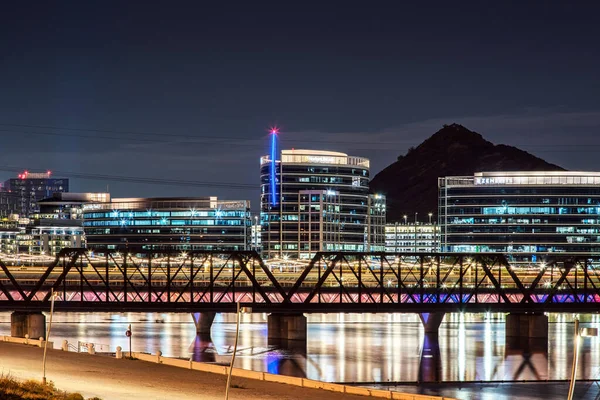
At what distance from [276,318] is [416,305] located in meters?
19.2

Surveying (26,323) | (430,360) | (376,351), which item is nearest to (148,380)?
(430,360)

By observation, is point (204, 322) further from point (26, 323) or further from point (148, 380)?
point (148, 380)

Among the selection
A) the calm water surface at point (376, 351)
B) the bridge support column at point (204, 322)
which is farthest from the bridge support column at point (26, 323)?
the bridge support column at point (204, 322)

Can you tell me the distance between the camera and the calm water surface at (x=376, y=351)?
415 ft

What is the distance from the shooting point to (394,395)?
285 ft

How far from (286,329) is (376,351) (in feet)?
43.9

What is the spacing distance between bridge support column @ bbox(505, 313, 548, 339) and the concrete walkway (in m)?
78.0

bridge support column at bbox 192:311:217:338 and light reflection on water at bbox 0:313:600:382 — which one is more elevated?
bridge support column at bbox 192:311:217:338

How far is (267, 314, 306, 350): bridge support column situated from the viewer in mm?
157000

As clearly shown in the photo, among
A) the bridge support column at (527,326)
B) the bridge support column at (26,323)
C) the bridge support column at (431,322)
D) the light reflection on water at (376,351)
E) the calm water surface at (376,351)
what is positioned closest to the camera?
the calm water surface at (376,351)

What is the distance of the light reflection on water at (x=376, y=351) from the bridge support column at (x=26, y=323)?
10.6ft

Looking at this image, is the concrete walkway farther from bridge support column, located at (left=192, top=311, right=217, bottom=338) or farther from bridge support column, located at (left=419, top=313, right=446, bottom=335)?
bridge support column, located at (left=419, top=313, right=446, bottom=335)

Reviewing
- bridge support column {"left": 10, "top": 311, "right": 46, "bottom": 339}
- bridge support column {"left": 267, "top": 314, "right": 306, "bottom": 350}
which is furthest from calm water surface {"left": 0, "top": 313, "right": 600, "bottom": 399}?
bridge support column {"left": 10, "top": 311, "right": 46, "bottom": 339}

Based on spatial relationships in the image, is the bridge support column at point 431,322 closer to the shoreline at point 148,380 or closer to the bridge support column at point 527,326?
the bridge support column at point 527,326
